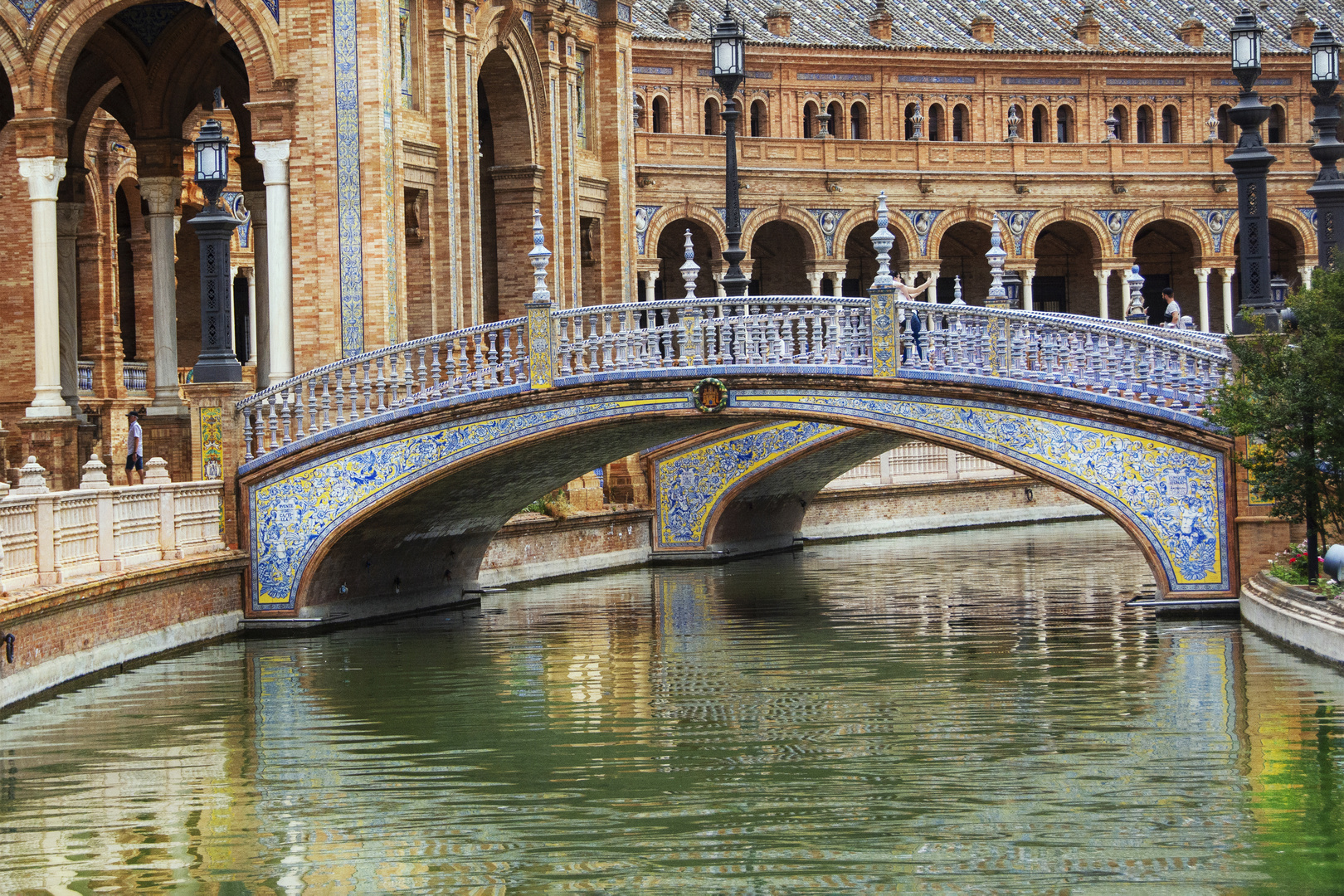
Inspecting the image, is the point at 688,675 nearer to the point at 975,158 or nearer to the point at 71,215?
the point at 71,215

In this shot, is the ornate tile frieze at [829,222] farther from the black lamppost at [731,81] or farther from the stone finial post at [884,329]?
the stone finial post at [884,329]

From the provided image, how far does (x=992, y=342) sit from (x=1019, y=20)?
2926 cm

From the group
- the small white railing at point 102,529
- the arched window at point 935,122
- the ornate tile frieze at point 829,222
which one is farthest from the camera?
the arched window at point 935,122

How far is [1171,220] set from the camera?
1727 inches

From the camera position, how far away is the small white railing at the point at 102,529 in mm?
14898

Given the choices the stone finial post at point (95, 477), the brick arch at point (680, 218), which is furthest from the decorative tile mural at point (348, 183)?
the brick arch at point (680, 218)

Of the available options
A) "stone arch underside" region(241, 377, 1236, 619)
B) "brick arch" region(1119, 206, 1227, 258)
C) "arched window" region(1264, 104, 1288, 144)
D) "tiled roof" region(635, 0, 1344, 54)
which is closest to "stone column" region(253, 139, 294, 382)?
"stone arch underside" region(241, 377, 1236, 619)

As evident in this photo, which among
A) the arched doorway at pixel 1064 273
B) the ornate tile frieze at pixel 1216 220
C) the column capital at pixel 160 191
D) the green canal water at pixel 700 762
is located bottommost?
the green canal water at pixel 700 762

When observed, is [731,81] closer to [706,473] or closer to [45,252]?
[706,473]

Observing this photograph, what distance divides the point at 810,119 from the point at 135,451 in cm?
2099

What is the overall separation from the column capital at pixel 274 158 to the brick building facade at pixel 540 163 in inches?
2.0

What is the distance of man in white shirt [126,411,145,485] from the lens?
2566 centimetres

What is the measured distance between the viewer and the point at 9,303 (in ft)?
92.3

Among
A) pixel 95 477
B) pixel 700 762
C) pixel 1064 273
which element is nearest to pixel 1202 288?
pixel 1064 273
